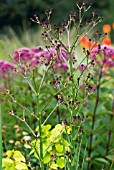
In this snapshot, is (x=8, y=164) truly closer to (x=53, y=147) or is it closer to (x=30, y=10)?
(x=53, y=147)

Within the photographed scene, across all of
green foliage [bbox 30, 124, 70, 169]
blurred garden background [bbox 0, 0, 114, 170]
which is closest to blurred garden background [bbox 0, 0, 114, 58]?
blurred garden background [bbox 0, 0, 114, 170]

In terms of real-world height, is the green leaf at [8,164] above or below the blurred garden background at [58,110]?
below

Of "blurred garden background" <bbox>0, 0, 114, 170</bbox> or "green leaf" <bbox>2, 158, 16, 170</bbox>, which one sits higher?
"blurred garden background" <bbox>0, 0, 114, 170</bbox>

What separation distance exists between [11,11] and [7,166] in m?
20.1

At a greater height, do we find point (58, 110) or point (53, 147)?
point (58, 110)

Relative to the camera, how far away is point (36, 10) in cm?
2155

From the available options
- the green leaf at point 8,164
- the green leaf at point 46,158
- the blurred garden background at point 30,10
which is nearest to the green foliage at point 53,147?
the green leaf at point 46,158

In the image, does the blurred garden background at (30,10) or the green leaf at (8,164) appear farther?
the blurred garden background at (30,10)

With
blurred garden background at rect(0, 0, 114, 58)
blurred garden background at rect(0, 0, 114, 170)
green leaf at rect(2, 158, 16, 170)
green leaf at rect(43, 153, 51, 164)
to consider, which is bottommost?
green leaf at rect(2, 158, 16, 170)

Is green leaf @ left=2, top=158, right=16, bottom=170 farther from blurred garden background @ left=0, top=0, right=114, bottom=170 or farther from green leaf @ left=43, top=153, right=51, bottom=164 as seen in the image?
green leaf @ left=43, top=153, right=51, bottom=164

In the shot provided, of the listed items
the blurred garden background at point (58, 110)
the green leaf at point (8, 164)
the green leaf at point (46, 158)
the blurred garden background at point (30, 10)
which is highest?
the blurred garden background at point (30, 10)

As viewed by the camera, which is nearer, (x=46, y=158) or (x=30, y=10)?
(x=46, y=158)

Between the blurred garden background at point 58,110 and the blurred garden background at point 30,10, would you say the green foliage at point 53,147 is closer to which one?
the blurred garden background at point 58,110

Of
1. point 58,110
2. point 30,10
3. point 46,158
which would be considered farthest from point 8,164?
point 30,10
